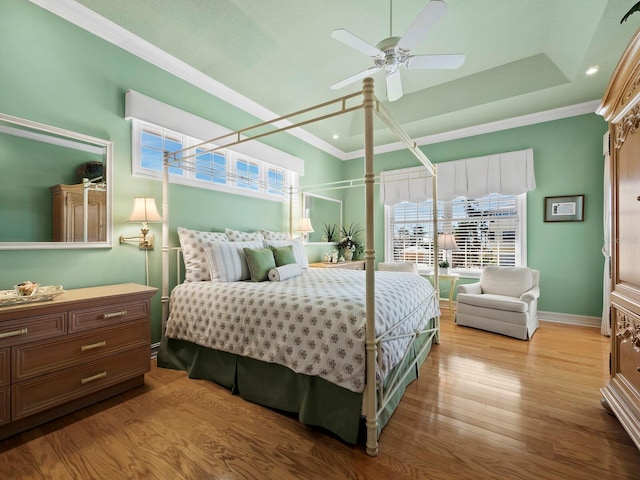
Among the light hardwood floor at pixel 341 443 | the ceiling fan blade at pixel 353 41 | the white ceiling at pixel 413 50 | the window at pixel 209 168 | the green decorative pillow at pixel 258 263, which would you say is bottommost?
the light hardwood floor at pixel 341 443

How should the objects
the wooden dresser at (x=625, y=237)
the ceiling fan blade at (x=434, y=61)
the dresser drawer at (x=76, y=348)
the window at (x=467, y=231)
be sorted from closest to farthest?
the wooden dresser at (x=625, y=237) → the dresser drawer at (x=76, y=348) → the ceiling fan blade at (x=434, y=61) → the window at (x=467, y=231)

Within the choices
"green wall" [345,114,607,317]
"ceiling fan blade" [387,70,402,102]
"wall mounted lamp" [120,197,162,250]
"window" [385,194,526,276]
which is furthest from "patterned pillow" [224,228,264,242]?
"green wall" [345,114,607,317]

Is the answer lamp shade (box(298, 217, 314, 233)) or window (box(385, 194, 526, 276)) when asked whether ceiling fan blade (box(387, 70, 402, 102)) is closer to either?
lamp shade (box(298, 217, 314, 233))

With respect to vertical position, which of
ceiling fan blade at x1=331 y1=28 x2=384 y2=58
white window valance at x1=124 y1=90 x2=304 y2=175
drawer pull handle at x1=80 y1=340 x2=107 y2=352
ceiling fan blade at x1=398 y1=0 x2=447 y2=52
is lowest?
drawer pull handle at x1=80 y1=340 x2=107 y2=352

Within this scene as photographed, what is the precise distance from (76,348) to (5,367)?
321 millimetres

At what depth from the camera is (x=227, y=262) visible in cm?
262

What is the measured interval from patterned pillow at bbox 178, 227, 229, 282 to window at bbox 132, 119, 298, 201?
2.27 feet

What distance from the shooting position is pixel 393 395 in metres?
1.82

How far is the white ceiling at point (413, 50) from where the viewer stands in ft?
8.00

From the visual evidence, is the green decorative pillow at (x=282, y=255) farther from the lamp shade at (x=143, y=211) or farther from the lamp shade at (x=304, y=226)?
the lamp shade at (x=304, y=226)

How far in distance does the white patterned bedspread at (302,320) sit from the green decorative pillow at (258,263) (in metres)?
0.22

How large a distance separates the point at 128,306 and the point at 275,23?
2.78 meters

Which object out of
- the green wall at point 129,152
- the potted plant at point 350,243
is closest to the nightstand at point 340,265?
the potted plant at point 350,243

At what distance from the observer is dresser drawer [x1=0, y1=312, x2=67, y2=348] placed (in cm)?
155
